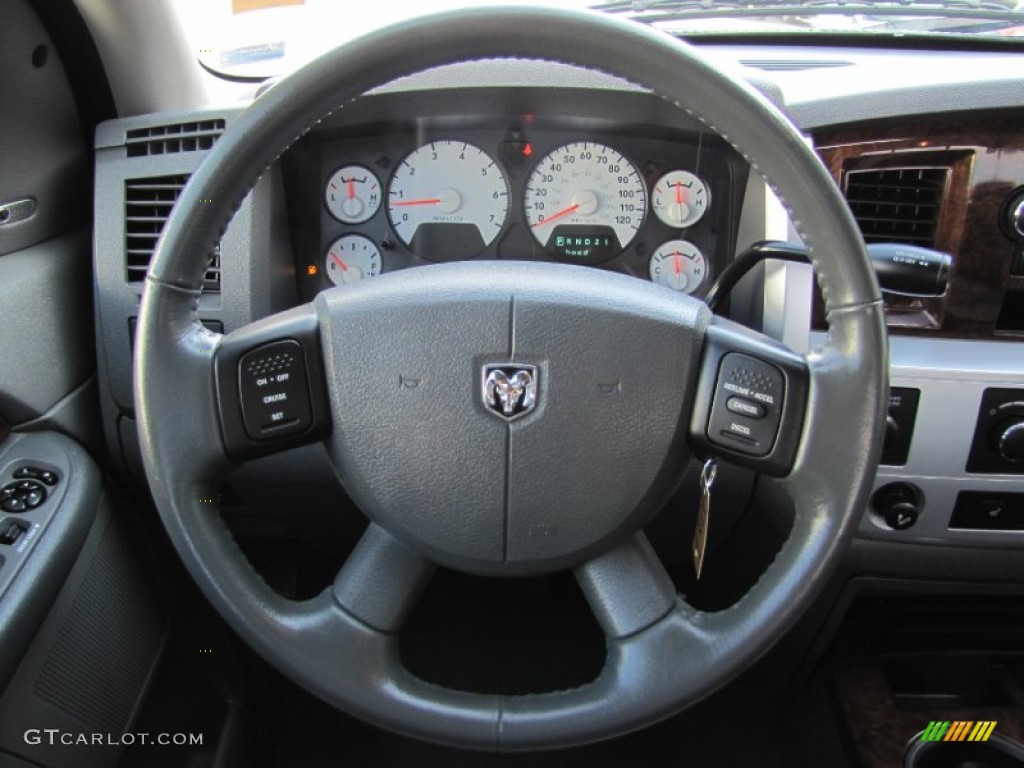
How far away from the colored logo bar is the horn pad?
108cm

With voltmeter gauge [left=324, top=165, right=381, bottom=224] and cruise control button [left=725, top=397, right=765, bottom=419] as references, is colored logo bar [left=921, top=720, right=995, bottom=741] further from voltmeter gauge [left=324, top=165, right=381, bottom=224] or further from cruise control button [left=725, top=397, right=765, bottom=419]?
voltmeter gauge [left=324, top=165, right=381, bottom=224]

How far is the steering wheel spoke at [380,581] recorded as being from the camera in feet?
3.31

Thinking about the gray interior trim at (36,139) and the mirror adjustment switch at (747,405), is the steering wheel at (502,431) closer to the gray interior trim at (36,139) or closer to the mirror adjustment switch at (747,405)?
the mirror adjustment switch at (747,405)

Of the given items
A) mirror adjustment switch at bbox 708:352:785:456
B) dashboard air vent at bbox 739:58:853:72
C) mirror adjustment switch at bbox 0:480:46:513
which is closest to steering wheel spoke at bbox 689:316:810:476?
mirror adjustment switch at bbox 708:352:785:456

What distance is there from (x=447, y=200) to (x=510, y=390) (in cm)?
67

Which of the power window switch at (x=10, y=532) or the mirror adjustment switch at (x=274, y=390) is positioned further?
the power window switch at (x=10, y=532)

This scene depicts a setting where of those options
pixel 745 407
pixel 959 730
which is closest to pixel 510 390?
pixel 745 407

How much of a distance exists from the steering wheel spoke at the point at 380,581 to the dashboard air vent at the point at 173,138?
74cm

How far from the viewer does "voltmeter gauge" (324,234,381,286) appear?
1.56 m

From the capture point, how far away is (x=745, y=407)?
933 mm

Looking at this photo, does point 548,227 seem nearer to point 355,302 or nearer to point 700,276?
point 700,276

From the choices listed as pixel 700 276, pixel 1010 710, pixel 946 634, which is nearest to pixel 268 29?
pixel 700 276

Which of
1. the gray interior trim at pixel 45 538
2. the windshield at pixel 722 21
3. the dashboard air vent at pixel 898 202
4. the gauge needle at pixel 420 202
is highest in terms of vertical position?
the windshield at pixel 722 21

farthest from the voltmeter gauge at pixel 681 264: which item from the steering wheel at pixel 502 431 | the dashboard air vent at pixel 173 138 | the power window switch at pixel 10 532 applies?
the power window switch at pixel 10 532
